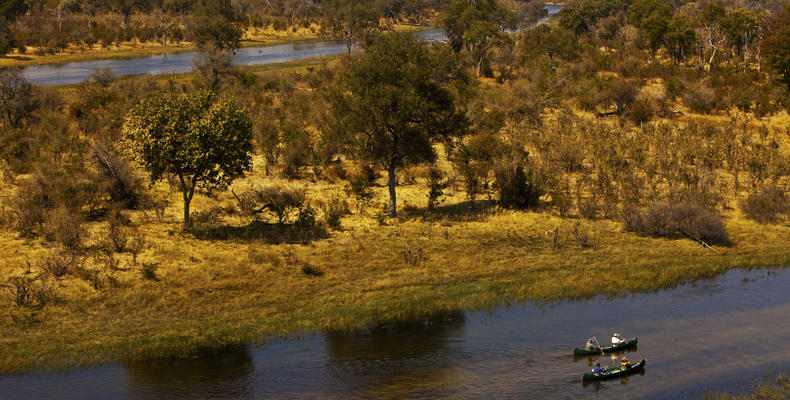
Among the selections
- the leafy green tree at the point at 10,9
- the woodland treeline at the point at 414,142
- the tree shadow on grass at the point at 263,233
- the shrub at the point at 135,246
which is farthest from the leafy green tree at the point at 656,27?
the leafy green tree at the point at 10,9

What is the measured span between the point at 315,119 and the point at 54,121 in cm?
1650

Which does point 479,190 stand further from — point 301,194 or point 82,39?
point 82,39

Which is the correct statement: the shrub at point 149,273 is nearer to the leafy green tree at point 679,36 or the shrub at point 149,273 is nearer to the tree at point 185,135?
the tree at point 185,135

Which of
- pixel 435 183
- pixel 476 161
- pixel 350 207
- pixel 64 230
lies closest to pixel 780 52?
pixel 476 161

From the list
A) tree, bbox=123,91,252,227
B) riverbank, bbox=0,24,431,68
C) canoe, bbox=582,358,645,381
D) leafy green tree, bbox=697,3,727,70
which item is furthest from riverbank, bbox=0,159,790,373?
riverbank, bbox=0,24,431,68

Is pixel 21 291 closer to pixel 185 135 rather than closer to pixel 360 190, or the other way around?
pixel 185 135

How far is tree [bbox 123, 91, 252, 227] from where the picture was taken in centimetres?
2711

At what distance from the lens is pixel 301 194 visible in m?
34.1

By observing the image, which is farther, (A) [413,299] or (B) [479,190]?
(B) [479,190]

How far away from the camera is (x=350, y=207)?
33375 millimetres

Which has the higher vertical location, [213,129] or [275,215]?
[213,129]

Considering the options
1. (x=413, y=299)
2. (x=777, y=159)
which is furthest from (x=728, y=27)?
(x=413, y=299)

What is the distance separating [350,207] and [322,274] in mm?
7406

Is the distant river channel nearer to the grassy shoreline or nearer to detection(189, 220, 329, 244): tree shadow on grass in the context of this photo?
detection(189, 220, 329, 244): tree shadow on grass
